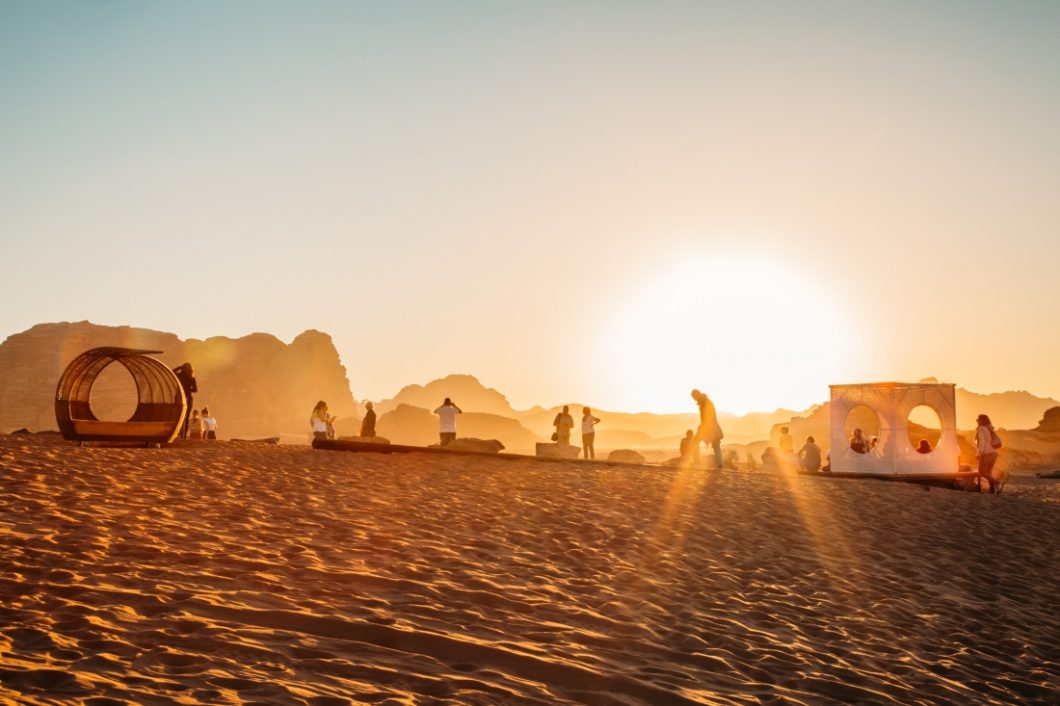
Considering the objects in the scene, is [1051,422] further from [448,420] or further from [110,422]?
[110,422]

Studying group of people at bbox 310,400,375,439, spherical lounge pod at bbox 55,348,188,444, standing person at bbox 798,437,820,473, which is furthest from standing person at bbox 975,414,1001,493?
spherical lounge pod at bbox 55,348,188,444

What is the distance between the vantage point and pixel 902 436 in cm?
2509

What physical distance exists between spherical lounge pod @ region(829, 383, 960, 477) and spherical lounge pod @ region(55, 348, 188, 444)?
2043 cm

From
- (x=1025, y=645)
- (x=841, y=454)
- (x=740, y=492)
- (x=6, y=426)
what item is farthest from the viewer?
(x=6, y=426)

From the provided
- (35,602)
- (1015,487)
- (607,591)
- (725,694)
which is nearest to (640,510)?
(607,591)

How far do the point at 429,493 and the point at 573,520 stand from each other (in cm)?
280

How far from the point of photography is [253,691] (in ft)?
14.4

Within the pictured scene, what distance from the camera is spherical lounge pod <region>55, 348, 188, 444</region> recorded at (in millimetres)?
18219

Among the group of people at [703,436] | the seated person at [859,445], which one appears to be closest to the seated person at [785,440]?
the group of people at [703,436]

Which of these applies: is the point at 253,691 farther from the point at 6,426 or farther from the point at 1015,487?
the point at 6,426

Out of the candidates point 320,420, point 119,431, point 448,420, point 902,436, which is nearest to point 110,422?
point 119,431

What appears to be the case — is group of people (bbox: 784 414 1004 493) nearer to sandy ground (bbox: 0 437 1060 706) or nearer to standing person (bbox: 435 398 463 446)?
sandy ground (bbox: 0 437 1060 706)

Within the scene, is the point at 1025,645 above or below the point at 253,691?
below

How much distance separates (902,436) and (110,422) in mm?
23100
